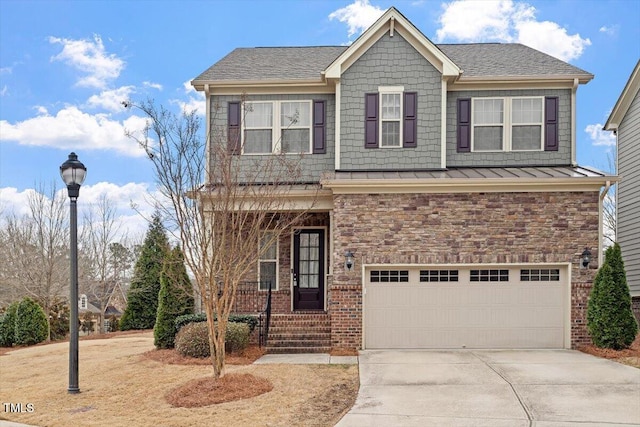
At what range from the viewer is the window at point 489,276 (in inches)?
505

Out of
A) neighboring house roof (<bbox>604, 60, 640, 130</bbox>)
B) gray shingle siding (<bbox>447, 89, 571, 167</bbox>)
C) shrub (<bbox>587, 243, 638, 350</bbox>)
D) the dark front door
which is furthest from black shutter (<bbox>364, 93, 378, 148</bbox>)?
neighboring house roof (<bbox>604, 60, 640, 130</bbox>)

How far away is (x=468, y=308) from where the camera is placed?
42.0 feet

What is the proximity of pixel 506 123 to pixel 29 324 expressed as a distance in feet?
49.3

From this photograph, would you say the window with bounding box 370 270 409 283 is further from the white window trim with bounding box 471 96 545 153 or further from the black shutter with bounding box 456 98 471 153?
the white window trim with bounding box 471 96 545 153

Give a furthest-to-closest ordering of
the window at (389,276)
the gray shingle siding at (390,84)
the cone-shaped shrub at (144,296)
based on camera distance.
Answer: the cone-shaped shrub at (144,296)
the gray shingle siding at (390,84)
the window at (389,276)

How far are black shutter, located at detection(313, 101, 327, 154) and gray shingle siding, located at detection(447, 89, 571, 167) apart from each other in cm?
321

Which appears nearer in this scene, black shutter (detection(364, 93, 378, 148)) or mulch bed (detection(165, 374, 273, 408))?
mulch bed (detection(165, 374, 273, 408))

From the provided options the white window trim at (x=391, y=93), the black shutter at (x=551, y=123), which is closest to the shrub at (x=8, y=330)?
the white window trim at (x=391, y=93)

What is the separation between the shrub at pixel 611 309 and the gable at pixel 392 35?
5686 millimetres

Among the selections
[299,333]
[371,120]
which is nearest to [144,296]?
[299,333]

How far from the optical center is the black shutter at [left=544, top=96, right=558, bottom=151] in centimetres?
1464

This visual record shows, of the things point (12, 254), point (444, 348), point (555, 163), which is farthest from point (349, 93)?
point (12, 254)

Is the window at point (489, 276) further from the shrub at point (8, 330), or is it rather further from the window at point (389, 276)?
the shrub at point (8, 330)

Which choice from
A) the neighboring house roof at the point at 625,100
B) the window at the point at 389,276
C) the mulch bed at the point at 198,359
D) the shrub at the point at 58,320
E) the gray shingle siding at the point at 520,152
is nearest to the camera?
the mulch bed at the point at 198,359
